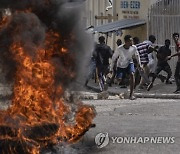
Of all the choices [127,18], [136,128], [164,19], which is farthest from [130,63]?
[127,18]

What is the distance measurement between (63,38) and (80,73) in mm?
614

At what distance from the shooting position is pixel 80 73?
782cm

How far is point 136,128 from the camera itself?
9.14m

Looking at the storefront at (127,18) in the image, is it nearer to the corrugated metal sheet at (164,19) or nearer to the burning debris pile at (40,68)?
the corrugated metal sheet at (164,19)

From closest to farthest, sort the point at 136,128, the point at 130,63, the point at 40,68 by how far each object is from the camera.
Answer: the point at 40,68, the point at 136,128, the point at 130,63

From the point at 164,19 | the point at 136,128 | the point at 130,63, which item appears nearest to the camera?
the point at 136,128

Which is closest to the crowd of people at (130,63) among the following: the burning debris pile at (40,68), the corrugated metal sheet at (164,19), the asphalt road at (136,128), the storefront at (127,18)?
the asphalt road at (136,128)

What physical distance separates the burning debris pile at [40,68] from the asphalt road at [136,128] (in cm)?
40

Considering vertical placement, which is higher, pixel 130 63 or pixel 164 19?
pixel 164 19

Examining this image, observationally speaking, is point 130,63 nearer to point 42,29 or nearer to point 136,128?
point 136,128

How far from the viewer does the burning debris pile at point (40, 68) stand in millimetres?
6914

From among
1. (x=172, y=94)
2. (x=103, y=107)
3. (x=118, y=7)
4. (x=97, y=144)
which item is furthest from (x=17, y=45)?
(x=118, y=7)

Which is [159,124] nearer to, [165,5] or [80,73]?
[80,73]

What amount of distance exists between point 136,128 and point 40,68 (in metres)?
2.54
